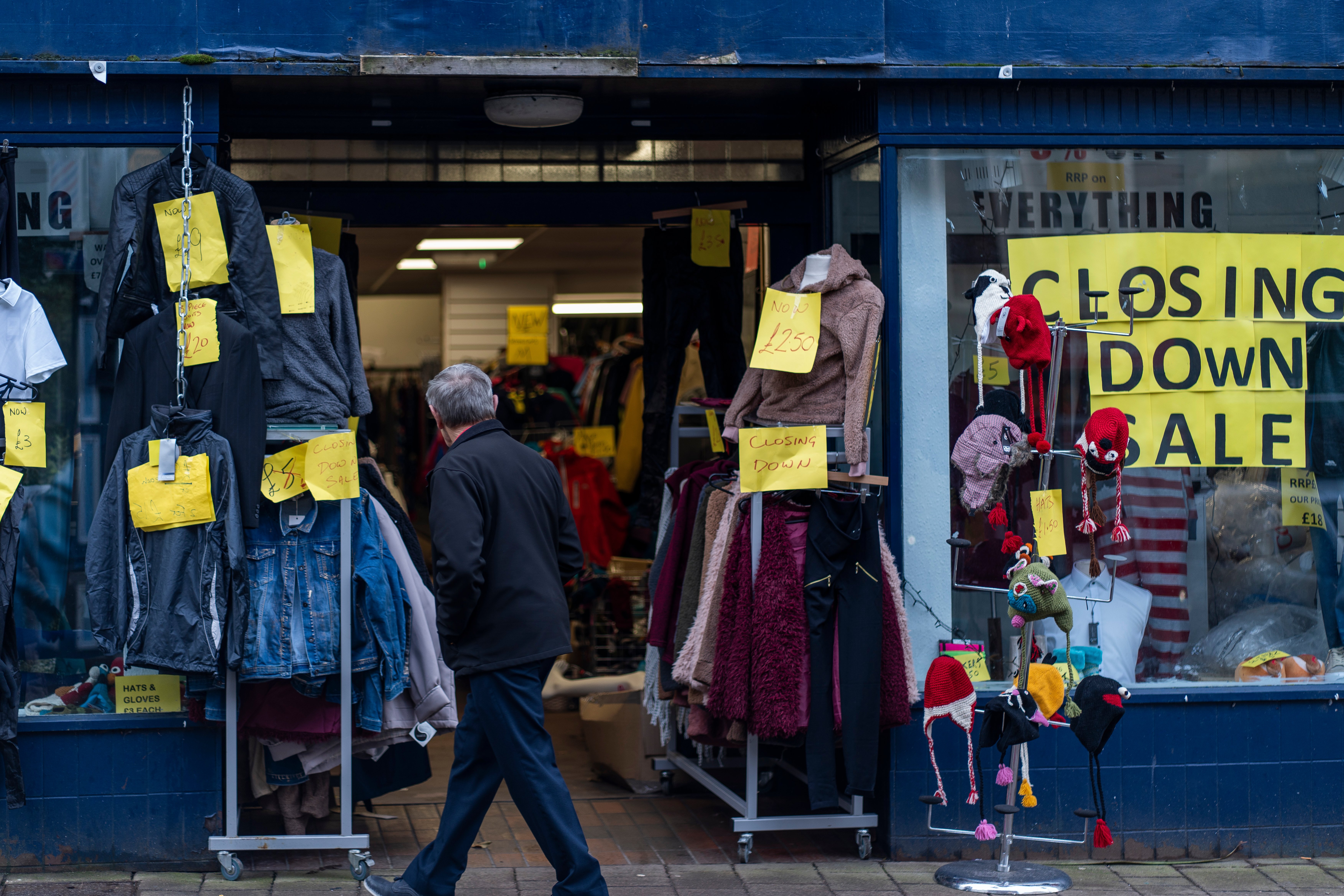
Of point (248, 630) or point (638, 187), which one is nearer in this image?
point (248, 630)

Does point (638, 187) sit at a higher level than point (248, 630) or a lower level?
higher

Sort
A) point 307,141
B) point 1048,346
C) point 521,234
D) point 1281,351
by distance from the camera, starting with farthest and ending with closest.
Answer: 1. point 521,234
2. point 307,141
3. point 1281,351
4. point 1048,346

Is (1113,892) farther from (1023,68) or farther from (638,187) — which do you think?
(638,187)

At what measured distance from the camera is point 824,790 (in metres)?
4.74

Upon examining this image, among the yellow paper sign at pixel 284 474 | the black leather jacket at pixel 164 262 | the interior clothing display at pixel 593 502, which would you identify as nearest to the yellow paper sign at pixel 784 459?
the yellow paper sign at pixel 284 474

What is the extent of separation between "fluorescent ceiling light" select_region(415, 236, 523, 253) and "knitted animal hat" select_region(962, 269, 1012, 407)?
15.4ft

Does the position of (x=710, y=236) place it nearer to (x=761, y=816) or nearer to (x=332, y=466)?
(x=332, y=466)

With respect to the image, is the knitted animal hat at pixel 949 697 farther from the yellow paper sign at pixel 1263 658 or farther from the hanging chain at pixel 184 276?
the hanging chain at pixel 184 276

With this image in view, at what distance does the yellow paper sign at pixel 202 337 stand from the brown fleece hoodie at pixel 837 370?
1.97 meters

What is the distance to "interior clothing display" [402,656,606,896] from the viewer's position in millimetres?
4195

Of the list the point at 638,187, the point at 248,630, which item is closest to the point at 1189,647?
the point at 638,187

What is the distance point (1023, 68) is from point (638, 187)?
1806mm

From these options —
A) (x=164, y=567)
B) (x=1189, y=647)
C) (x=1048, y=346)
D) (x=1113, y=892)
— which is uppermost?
(x=1048, y=346)

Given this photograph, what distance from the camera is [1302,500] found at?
5426mm
